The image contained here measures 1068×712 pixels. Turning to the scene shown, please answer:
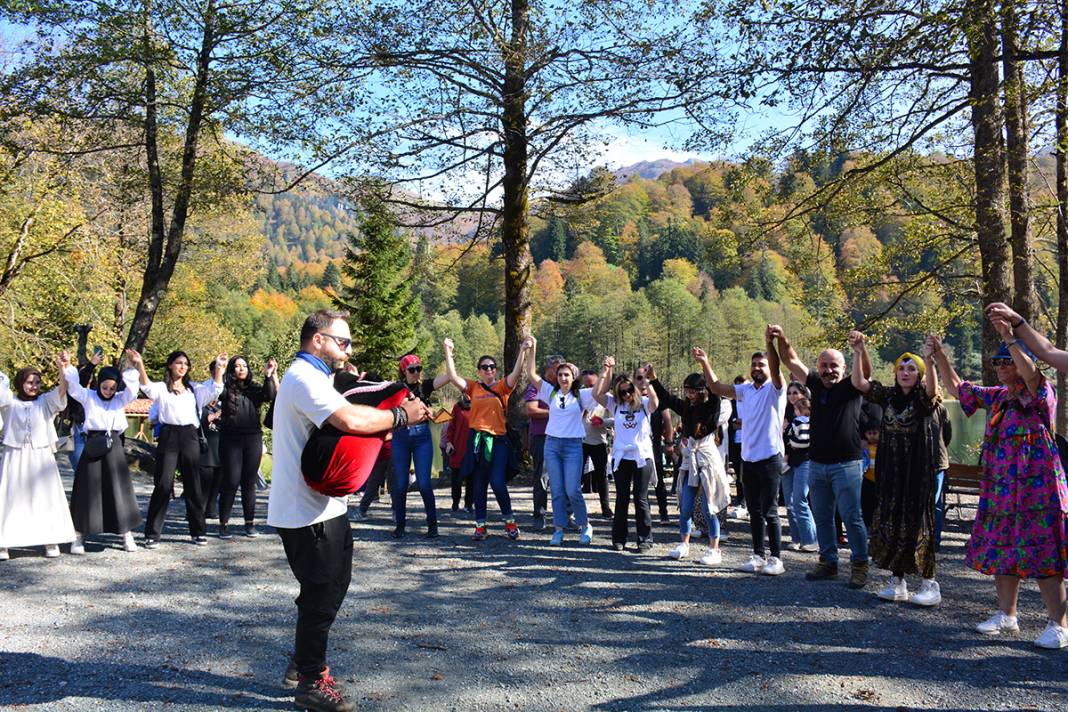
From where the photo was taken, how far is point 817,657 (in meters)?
5.21

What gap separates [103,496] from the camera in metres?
8.30

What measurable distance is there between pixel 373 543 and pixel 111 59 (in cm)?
935

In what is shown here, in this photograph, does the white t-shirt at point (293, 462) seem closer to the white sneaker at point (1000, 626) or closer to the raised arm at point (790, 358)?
the raised arm at point (790, 358)

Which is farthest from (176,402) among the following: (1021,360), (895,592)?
(1021,360)

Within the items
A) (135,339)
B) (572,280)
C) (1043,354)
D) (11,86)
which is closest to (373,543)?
(1043,354)

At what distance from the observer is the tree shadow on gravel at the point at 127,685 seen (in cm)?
438

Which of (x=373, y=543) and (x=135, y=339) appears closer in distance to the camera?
(x=373, y=543)

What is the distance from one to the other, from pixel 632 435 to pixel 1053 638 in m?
4.16

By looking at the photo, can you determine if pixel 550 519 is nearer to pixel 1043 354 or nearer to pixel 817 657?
pixel 817 657

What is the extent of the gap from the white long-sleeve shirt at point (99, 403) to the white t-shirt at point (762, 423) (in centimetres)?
623

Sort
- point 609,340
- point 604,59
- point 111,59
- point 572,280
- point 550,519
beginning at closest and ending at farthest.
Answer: point 550,519, point 111,59, point 604,59, point 609,340, point 572,280

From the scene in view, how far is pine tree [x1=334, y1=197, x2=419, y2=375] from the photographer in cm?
4438

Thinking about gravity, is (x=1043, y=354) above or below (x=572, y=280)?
below

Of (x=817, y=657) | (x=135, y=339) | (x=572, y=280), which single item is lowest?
(x=817, y=657)
